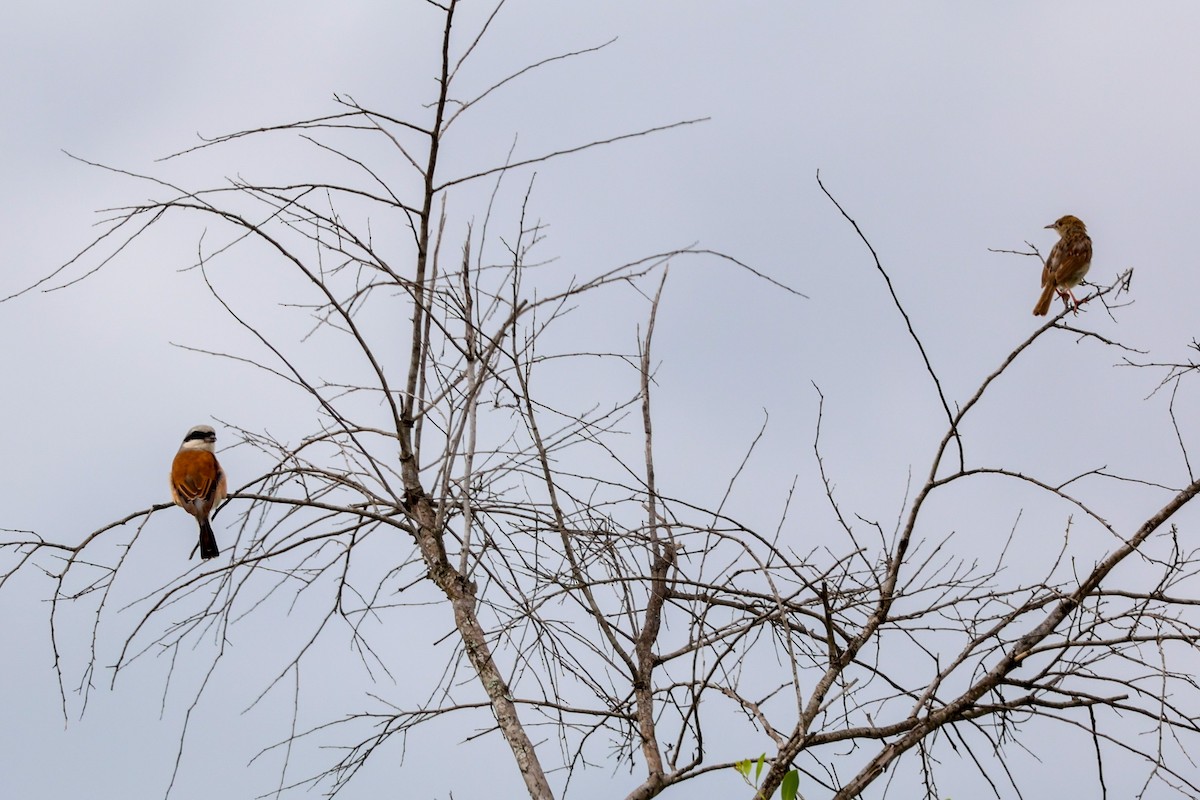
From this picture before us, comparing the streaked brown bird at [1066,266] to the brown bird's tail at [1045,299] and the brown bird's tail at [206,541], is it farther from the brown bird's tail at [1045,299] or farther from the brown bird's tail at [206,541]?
the brown bird's tail at [206,541]

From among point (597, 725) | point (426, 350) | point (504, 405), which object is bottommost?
point (597, 725)

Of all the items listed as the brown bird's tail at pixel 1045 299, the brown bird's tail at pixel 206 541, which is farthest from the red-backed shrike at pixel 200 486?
the brown bird's tail at pixel 1045 299

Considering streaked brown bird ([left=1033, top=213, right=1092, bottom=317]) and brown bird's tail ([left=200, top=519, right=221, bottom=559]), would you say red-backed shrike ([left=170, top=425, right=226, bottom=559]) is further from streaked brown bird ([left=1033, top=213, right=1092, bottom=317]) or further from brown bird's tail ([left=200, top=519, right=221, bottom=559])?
streaked brown bird ([left=1033, top=213, right=1092, bottom=317])

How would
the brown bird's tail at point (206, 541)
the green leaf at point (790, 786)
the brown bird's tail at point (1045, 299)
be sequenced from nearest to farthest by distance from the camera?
the green leaf at point (790, 786), the brown bird's tail at point (206, 541), the brown bird's tail at point (1045, 299)

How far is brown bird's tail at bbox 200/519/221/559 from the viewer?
19.5 feet

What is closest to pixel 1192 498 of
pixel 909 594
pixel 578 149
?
pixel 909 594

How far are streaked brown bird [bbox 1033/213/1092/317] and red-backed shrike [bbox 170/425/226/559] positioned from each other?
15.2 ft

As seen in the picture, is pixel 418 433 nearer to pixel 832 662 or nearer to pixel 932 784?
pixel 832 662

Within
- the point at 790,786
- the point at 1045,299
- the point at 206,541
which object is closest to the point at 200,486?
the point at 206,541

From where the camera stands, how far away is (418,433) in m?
4.56

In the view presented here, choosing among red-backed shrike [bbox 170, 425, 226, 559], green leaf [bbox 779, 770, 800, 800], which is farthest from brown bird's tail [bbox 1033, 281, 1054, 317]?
red-backed shrike [bbox 170, 425, 226, 559]

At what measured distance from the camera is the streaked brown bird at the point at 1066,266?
636 centimetres

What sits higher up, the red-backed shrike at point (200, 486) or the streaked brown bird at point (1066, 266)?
the red-backed shrike at point (200, 486)

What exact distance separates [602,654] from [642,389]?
1.27 metres
